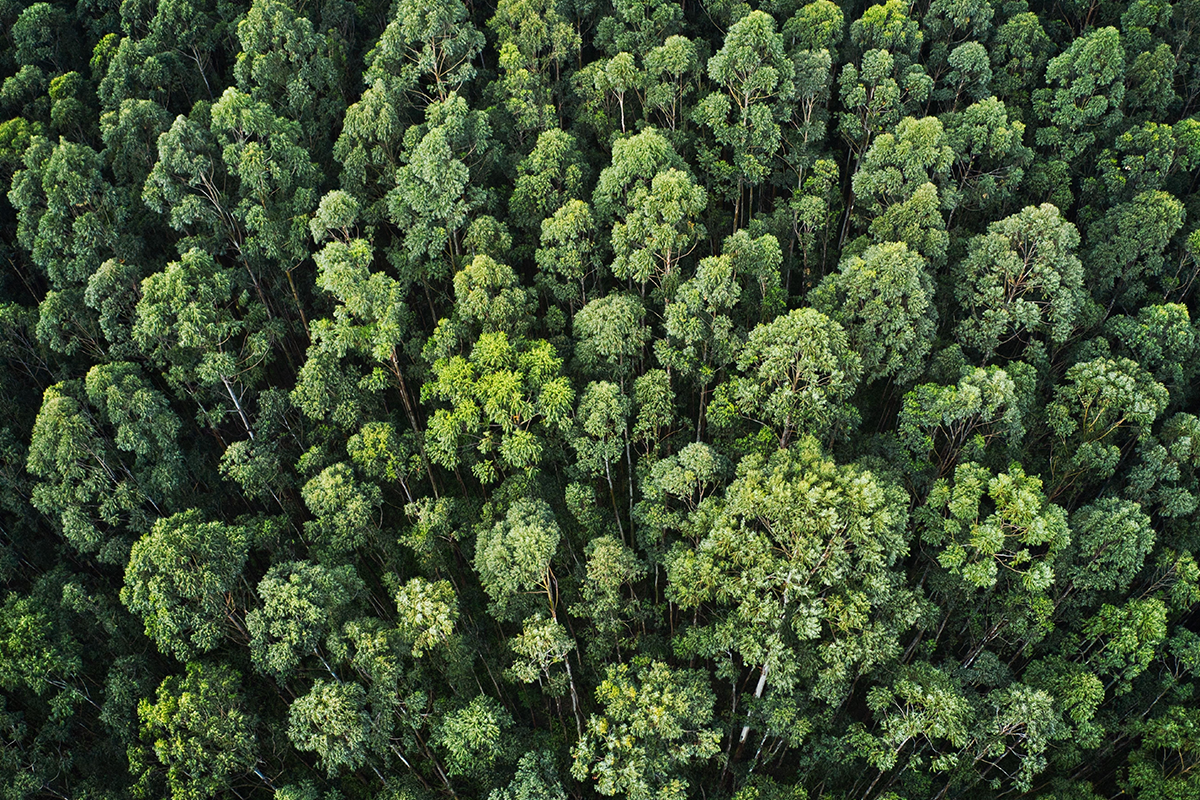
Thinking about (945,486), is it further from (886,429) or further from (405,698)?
(405,698)

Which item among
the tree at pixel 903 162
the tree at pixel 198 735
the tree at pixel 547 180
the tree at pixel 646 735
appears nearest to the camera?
the tree at pixel 646 735

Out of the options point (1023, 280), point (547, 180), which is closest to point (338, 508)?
point (547, 180)

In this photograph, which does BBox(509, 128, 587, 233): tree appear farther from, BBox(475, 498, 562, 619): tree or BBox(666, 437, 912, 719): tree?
BBox(666, 437, 912, 719): tree

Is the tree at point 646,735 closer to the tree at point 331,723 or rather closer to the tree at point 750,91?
the tree at point 331,723

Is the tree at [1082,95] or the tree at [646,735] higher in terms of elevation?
the tree at [1082,95]

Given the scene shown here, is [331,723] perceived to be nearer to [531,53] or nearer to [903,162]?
[903,162]

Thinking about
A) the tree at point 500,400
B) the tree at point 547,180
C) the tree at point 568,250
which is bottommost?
the tree at point 500,400

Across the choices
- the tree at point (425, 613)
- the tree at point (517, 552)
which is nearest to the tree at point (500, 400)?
the tree at point (517, 552)

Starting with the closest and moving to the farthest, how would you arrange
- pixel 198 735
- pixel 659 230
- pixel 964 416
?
pixel 198 735 < pixel 964 416 < pixel 659 230

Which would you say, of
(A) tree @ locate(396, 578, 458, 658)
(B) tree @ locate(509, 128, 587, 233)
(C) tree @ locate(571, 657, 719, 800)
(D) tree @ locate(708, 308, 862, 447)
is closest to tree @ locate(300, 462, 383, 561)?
(A) tree @ locate(396, 578, 458, 658)
